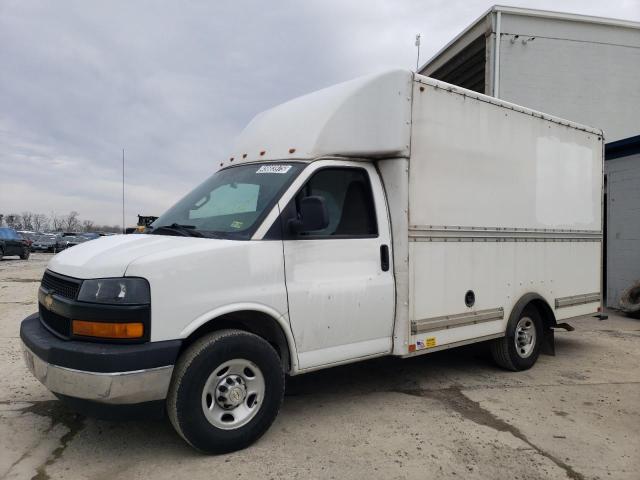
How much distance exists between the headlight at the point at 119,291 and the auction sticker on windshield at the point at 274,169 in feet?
4.84

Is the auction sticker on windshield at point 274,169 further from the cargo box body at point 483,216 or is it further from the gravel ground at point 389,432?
the gravel ground at point 389,432

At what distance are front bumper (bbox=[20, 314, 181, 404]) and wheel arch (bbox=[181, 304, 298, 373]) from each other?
0.22 m

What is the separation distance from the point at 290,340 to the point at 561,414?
2567 mm

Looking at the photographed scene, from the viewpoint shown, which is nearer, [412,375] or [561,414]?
[561,414]

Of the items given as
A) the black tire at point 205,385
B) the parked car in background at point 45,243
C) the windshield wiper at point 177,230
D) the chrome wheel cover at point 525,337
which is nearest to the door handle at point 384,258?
the black tire at point 205,385

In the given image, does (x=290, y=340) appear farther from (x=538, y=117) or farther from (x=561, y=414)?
(x=538, y=117)

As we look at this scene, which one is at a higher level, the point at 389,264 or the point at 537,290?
the point at 389,264

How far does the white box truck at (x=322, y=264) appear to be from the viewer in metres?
3.21

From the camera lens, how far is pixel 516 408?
4.54 metres

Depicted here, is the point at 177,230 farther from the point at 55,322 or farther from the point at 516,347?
the point at 516,347

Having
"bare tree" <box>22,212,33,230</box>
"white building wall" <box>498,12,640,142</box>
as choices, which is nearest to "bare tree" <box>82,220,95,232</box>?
"bare tree" <box>22,212,33,230</box>

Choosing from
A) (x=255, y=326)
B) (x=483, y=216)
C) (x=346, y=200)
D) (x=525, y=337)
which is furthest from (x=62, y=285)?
(x=525, y=337)

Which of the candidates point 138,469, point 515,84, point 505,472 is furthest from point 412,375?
point 515,84

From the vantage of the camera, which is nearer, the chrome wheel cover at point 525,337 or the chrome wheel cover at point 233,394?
the chrome wheel cover at point 233,394
